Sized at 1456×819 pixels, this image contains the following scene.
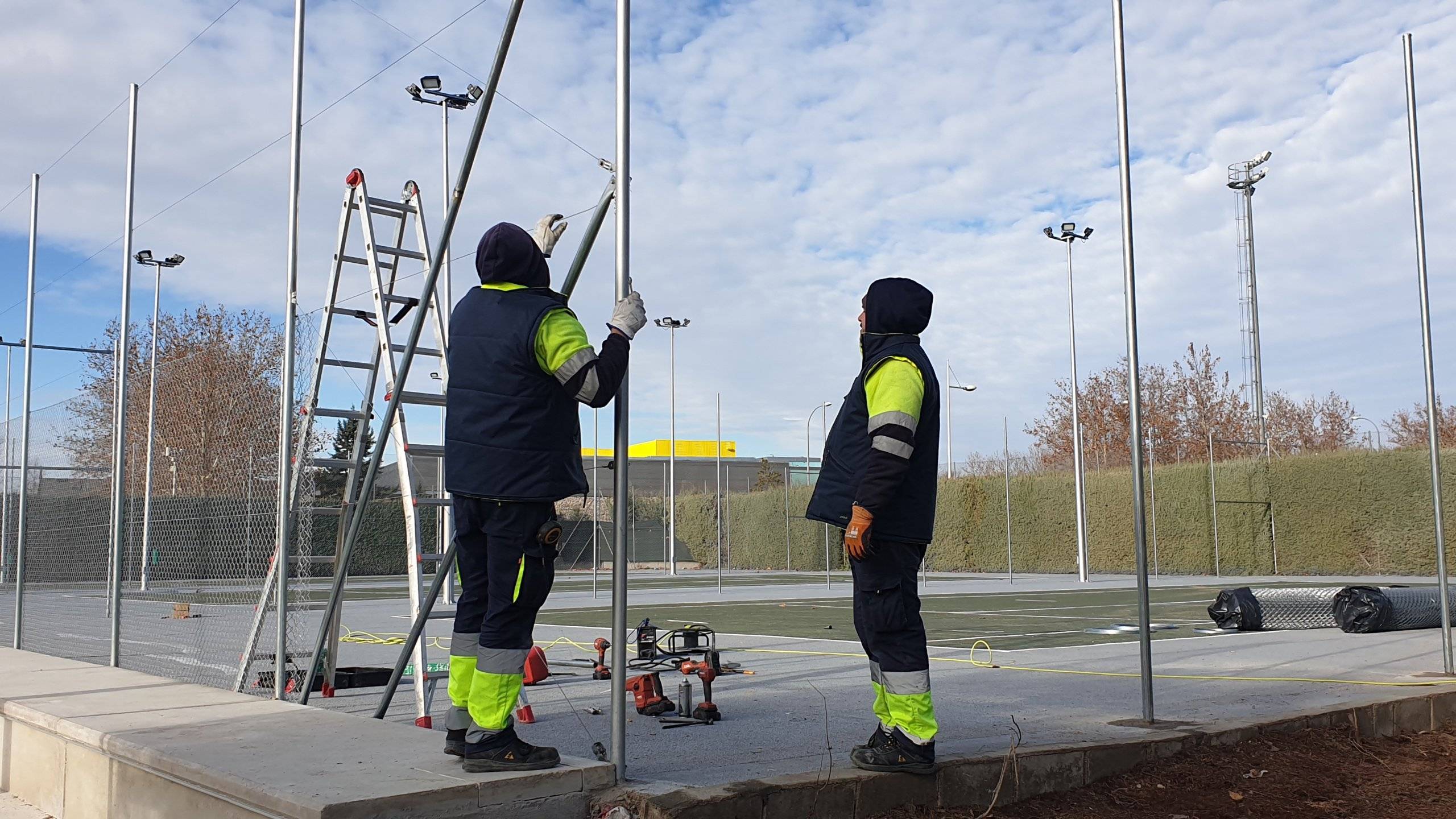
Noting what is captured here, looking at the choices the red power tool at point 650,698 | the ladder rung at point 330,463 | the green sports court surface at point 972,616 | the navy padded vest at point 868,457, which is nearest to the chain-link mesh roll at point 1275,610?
the green sports court surface at point 972,616

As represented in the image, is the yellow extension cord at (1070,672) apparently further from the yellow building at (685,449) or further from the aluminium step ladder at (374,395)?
the yellow building at (685,449)

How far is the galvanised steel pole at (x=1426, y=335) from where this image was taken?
737 centimetres

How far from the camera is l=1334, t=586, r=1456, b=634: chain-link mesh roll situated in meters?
11.4

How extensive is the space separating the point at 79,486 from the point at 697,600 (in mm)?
10880

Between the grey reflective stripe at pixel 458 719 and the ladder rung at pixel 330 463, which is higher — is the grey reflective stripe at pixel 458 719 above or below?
below

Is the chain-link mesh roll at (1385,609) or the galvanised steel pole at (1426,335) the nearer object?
the galvanised steel pole at (1426,335)

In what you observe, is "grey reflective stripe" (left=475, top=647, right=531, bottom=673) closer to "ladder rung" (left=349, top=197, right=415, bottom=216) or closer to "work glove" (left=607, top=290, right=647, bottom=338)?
"work glove" (left=607, top=290, right=647, bottom=338)

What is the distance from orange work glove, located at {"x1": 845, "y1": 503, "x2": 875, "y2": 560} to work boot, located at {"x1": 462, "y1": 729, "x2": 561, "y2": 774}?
1.33 m

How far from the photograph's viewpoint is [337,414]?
684 cm

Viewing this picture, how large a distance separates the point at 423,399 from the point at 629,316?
2.68m

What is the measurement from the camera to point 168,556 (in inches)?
361

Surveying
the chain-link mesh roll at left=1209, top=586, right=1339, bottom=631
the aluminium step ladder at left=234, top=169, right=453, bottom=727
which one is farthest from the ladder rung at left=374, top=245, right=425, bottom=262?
the chain-link mesh roll at left=1209, top=586, right=1339, bottom=631

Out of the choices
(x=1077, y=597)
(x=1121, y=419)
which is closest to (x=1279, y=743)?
(x=1077, y=597)

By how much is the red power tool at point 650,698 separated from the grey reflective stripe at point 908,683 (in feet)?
8.38
